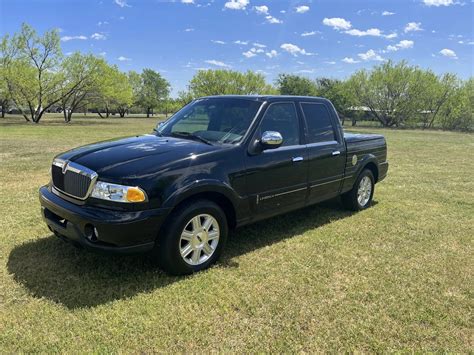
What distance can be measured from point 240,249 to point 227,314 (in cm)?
143

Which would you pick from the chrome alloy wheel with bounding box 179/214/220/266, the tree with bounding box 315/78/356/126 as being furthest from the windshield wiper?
the tree with bounding box 315/78/356/126

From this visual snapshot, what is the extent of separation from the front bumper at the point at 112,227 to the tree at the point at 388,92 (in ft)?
173

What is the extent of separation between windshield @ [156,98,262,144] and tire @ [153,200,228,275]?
35.0 inches

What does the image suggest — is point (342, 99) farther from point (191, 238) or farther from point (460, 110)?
point (191, 238)

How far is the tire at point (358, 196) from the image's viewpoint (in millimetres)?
6320

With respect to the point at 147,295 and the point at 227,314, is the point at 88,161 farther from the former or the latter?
the point at 227,314

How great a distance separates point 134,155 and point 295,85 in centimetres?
7205

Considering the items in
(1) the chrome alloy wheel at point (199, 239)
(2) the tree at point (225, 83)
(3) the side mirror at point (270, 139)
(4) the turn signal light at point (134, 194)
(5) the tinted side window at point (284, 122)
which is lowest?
(1) the chrome alloy wheel at point (199, 239)

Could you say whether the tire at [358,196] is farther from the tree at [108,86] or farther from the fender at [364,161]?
the tree at [108,86]

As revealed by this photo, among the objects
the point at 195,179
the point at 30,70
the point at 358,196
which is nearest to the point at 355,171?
the point at 358,196

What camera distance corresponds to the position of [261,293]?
3594mm

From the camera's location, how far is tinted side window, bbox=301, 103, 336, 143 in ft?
17.0

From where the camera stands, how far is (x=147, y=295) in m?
3.45

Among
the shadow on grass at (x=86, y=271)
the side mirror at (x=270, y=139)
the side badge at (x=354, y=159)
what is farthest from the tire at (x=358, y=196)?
the side mirror at (x=270, y=139)
